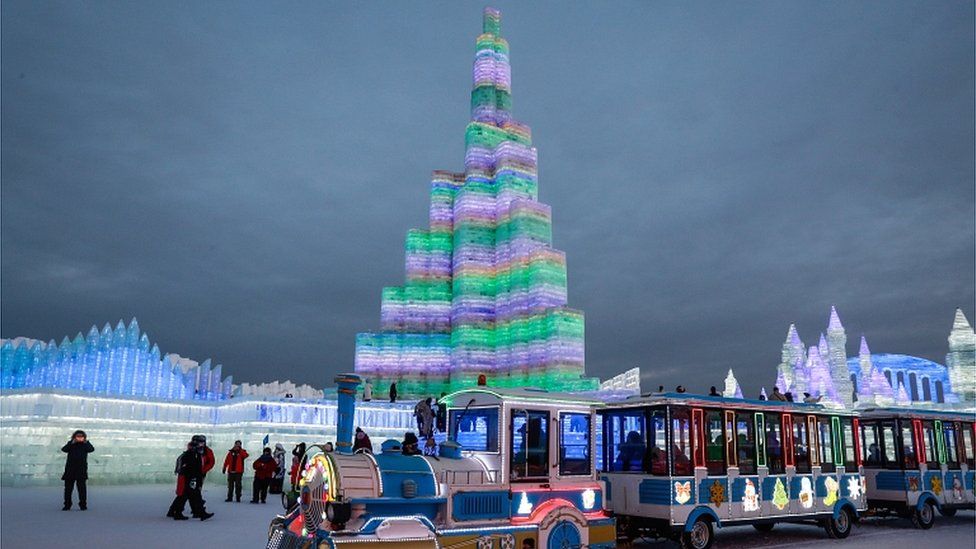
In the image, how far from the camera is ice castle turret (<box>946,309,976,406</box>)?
75438 mm

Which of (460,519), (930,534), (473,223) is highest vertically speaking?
(473,223)

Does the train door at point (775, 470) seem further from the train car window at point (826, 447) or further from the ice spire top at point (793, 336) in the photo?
the ice spire top at point (793, 336)

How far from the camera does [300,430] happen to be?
2773cm

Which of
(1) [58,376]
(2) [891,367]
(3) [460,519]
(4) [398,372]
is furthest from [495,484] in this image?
(2) [891,367]

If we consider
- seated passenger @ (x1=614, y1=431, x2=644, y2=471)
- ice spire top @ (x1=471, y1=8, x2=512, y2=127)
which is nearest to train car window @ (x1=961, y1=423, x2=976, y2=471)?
seated passenger @ (x1=614, y1=431, x2=644, y2=471)

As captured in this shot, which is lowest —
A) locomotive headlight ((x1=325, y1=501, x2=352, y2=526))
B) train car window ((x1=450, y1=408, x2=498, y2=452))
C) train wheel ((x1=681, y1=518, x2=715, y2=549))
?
train wheel ((x1=681, y1=518, x2=715, y2=549))

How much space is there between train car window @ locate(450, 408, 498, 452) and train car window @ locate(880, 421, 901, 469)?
12.4 metres

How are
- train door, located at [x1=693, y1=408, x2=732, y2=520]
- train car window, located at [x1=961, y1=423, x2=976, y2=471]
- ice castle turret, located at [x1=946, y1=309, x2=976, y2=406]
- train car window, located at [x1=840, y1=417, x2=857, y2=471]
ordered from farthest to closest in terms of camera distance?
1. ice castle turret, located at [x1=946, y1=309, x2=976, y2=406]
2. train car window, located at [x1=961, y1=423, x2=976, y2=471]
3. train car window, located at [x1=840, y1=417, x2=857, y2=471]
4. train door, located at [x1=693, y1=408, x2=732, y2=520]

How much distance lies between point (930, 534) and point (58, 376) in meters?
31.9

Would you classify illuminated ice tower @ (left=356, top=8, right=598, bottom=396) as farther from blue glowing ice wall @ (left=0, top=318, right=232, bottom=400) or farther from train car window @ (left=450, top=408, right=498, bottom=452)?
train car window @ (left=450, top=408, right=498, bottom=452)

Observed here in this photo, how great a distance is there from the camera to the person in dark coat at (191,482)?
13.8 m

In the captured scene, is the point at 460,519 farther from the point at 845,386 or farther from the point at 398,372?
the point at 845,386

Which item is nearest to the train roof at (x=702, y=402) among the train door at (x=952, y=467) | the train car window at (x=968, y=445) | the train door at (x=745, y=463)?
the train door at (x=745, y=463)

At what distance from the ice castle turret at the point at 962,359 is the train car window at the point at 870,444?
72341 mm
